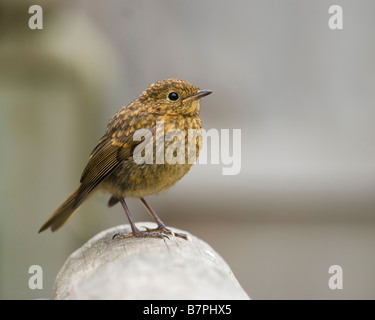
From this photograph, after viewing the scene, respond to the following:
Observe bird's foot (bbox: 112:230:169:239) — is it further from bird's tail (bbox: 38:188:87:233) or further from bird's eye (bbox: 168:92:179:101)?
bird's eye (bbox: 168:92:179:101)

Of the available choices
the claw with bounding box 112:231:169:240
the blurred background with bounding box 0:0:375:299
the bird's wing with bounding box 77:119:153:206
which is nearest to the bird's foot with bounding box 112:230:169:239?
the claw with bounding box 112:231:169:240

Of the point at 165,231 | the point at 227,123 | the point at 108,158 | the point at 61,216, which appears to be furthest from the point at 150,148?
the point at 227,123

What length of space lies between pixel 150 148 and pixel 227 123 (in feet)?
12.8

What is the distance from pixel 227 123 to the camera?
723 cm

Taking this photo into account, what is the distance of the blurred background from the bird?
1.96 m

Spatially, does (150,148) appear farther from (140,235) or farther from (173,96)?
(140,235)

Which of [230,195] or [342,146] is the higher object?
[342,146]

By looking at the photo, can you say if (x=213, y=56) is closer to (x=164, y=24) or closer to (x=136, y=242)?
(x=164, y=24)

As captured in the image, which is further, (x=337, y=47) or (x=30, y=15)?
(x=337, y=47)

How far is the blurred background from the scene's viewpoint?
6012 mm
